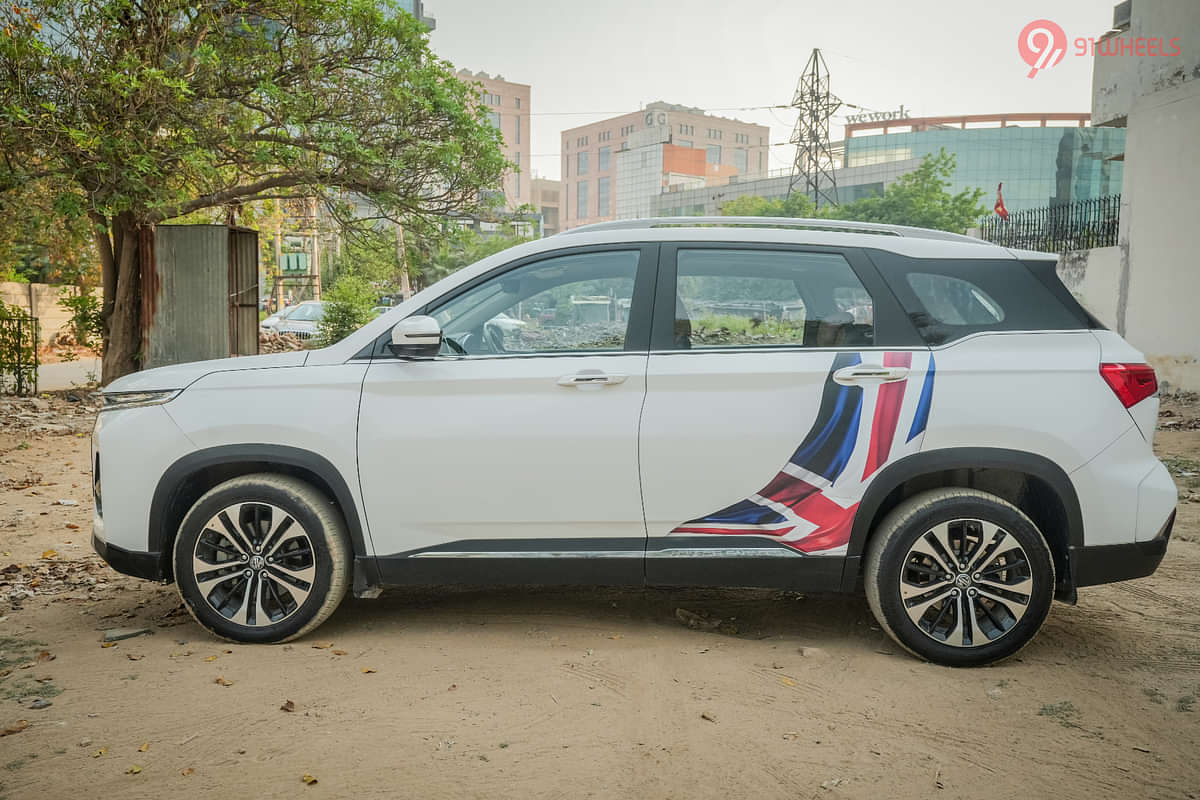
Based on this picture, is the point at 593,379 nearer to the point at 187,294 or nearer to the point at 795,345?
the point at 795,345

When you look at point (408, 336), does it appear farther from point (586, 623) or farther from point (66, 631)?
point (66, 631)

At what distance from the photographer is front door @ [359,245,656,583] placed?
4.19 metres

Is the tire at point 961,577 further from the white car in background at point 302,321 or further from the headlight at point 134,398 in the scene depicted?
the white car in background at point 302,321

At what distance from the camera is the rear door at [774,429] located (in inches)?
163

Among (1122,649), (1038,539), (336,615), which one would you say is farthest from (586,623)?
(1122,649)

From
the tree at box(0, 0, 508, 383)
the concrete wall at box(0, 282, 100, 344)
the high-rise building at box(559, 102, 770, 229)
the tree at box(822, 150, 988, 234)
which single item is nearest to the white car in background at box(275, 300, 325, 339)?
the concrete wall at box(0, 282, 100, 344)

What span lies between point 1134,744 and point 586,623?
2376 mm

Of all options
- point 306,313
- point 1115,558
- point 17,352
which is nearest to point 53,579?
point 1115,558

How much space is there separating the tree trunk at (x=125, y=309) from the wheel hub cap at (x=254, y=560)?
1249cm

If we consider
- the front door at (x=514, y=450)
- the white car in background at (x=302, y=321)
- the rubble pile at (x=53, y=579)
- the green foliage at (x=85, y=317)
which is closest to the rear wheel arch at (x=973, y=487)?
the front door at (x=514, y=450)

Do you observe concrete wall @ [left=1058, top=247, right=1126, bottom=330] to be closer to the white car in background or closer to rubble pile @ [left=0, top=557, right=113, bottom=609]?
rubble pile @ [left=0, top=557, right=113, bottom=609]

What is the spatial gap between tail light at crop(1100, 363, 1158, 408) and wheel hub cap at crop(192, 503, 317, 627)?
138 inches

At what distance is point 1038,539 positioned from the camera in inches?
161

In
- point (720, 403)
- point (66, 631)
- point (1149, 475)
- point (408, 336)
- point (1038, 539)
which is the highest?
point (408, 336)
